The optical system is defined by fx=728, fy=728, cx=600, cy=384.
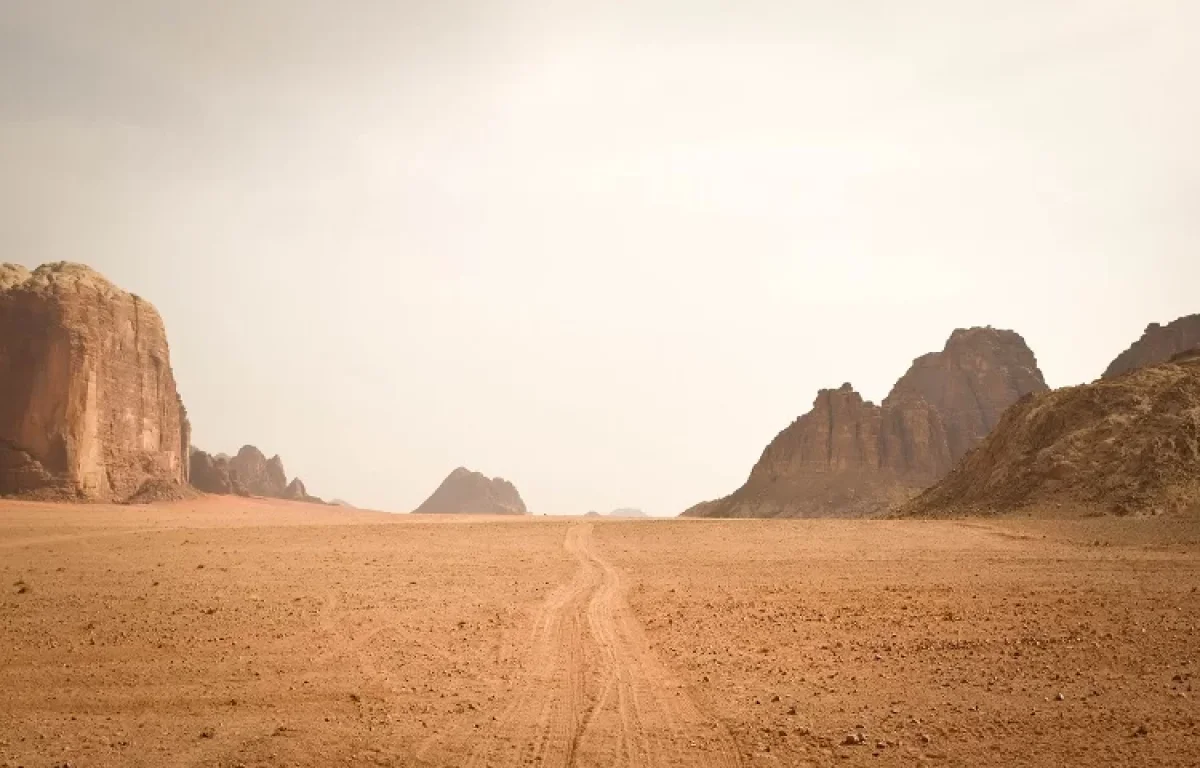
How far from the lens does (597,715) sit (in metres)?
8.64

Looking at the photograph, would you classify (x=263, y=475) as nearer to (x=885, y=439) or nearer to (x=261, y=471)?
(x=261, y=471)

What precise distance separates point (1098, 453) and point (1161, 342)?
44.1 meters

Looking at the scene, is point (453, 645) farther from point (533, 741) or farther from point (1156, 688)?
point (1156, 688)

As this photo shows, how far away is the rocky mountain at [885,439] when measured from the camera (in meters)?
88.8

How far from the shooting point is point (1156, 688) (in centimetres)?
930

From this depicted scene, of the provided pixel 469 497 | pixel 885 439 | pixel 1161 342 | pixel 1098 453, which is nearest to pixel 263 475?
pixel 469 497

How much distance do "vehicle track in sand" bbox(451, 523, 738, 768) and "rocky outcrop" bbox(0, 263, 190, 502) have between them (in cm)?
5527

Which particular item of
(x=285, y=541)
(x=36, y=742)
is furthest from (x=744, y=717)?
(x=285, y=541)

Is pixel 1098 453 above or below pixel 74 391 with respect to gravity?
below

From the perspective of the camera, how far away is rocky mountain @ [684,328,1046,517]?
88.8m

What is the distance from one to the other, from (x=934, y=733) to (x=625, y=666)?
14.4 ft

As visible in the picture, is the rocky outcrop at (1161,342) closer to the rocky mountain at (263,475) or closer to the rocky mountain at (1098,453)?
the rocky mountain at (1098,453)

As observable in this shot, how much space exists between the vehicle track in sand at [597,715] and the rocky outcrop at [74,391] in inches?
2176

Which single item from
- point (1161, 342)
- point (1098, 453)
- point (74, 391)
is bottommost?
point (1098, 453)
